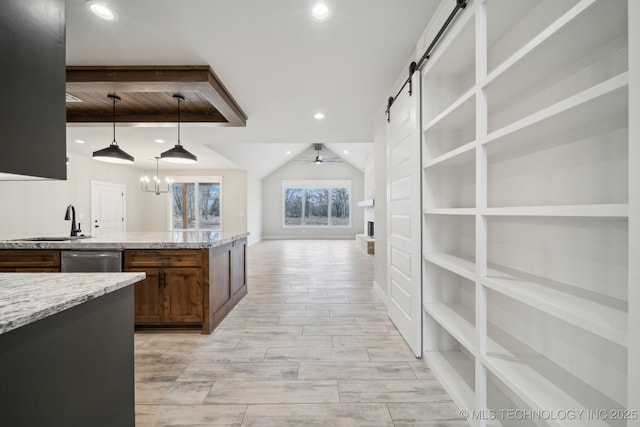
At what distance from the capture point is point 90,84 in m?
2.76

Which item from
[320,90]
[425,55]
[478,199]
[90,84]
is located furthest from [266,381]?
[90,84]

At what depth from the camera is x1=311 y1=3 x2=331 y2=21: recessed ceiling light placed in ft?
6.23

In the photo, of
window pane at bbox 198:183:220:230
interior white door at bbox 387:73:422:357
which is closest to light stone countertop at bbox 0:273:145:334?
interior white door at bbox 387:73:422:357

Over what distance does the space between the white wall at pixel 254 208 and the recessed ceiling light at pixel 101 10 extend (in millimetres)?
7589

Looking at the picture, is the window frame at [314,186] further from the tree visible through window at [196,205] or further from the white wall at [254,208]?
the tree visible through window at [196,205]

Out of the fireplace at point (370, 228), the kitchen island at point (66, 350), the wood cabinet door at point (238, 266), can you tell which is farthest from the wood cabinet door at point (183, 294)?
the fireplace at point (370, 228)

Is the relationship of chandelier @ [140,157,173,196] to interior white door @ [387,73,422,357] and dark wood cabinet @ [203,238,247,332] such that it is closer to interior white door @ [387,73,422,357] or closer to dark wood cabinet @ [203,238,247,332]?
dark wood cabinet @ [203,238,247,332]

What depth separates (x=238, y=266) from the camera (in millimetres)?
3619

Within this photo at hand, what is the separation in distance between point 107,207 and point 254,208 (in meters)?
4.41

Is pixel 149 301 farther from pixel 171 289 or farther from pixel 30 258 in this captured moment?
pixel 30 258

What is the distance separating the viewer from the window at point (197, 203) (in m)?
9.38

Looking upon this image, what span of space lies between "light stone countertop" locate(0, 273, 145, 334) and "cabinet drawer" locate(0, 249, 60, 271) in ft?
5.77

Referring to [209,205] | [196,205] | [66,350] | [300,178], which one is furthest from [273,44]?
[300,178]

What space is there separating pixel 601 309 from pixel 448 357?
1.39m
